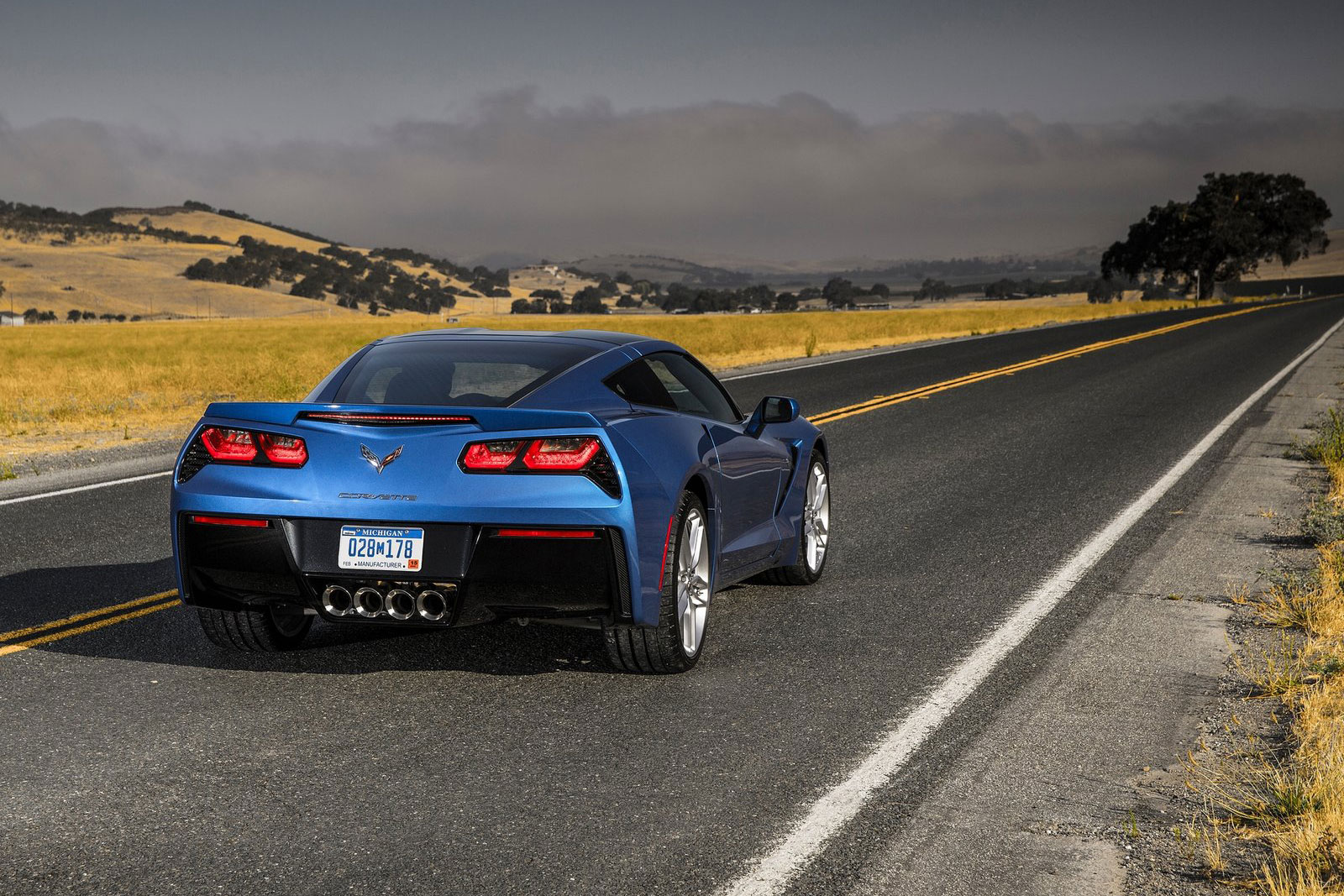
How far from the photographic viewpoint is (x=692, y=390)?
6.60m

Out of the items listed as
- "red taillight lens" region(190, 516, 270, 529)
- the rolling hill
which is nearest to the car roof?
"red taillight lens" region(190, 516, 270, 529)

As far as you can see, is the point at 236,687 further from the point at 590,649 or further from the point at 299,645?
the point at 590,649

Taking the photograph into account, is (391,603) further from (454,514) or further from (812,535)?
(812,535)

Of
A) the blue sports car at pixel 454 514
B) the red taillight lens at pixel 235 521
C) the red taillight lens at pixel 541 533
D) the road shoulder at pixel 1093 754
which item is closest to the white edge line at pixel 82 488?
the blue sports car at pixel 454 514

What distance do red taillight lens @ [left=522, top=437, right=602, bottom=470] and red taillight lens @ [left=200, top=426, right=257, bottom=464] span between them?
43.4 inches

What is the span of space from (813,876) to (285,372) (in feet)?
72.9

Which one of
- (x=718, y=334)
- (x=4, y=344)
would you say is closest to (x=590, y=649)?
(x=718, y=334)

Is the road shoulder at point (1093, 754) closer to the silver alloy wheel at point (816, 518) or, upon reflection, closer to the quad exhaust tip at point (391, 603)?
the silver alloy wheel at point (816, 518)

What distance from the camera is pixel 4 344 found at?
59625 mm

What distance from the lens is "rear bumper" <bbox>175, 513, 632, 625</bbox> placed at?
4.98 metres

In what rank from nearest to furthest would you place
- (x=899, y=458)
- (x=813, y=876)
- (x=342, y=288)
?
(x=813, y=876)
(x=899, y=458)
(x=342, y=288)

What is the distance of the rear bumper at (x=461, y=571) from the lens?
498 cm

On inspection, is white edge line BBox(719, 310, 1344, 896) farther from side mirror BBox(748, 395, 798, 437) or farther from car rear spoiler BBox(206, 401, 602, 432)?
car rear spoiler BBox(206, 401, 602, 432)

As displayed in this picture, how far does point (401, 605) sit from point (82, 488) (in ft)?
23.8
